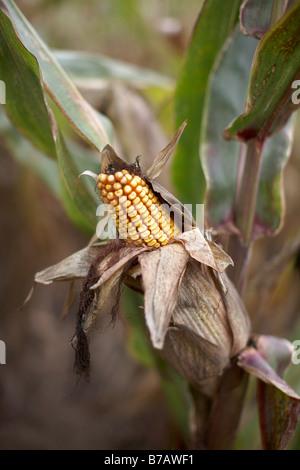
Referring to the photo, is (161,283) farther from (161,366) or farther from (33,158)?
(33,158)

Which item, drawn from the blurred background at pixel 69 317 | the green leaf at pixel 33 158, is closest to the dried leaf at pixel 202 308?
the green leaf at pixel 33 158

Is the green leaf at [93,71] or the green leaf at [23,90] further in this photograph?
the green leaf at [93,71]

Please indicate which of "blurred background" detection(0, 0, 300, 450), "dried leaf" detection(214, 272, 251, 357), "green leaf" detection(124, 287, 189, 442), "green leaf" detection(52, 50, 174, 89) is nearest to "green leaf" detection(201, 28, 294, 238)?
"dried leaf" detection(214, 272, 251, 357)

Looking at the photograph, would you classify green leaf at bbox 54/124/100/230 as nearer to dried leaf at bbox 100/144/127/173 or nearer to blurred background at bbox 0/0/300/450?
dried leaf at bbox 100/144/127/173

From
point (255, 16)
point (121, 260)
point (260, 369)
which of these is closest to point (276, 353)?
point (260, 369)

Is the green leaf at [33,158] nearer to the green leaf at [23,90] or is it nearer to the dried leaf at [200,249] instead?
the green leaf at [23,90]
